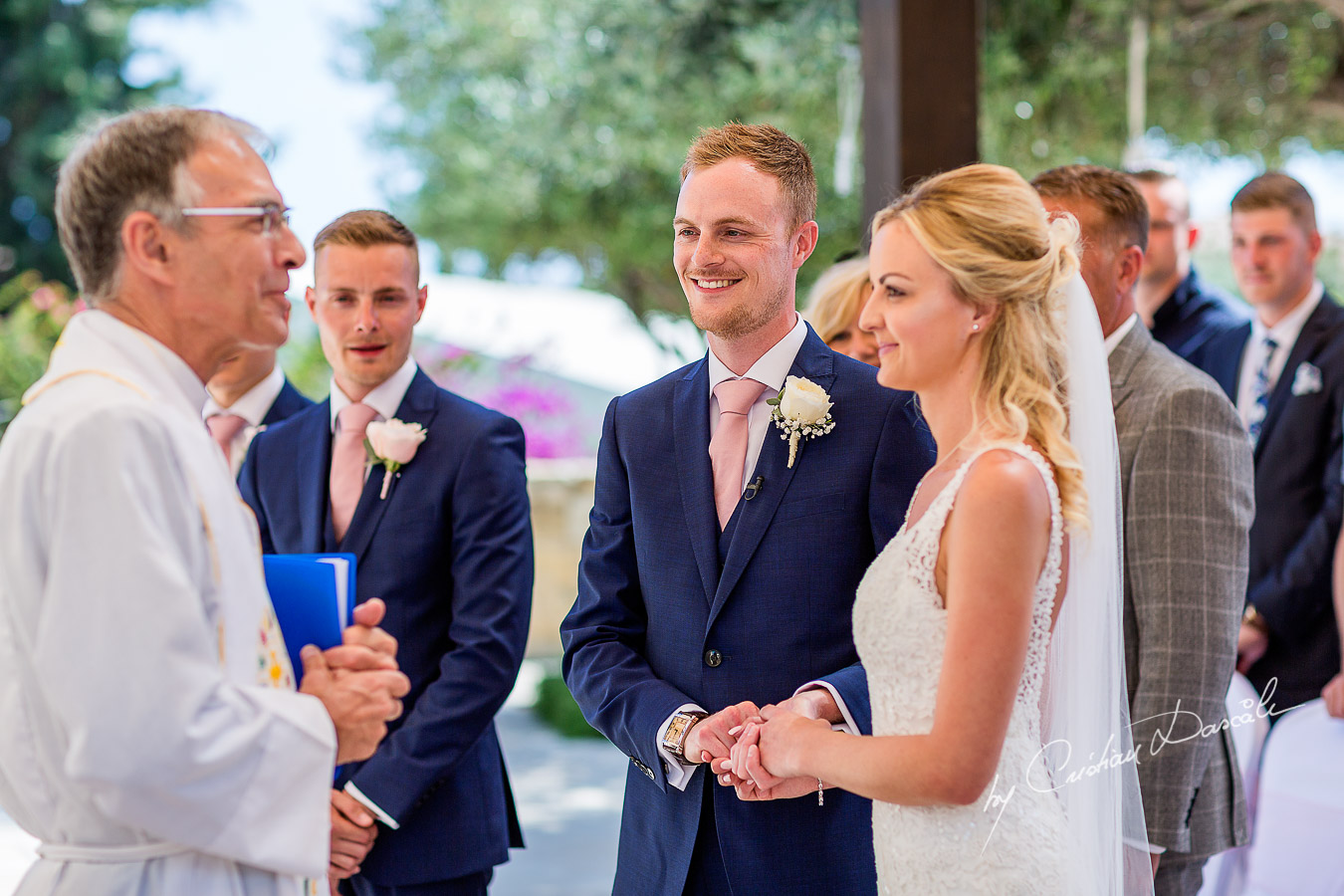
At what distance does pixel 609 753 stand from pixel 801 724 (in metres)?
4.88

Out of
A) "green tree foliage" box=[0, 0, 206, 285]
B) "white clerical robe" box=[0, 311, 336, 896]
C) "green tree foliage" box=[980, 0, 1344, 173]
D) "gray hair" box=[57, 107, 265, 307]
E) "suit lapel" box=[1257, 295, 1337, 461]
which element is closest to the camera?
"white clerical robe" box=[0, 311, 336, 896]

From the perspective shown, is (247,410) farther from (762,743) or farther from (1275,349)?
(1275,349)

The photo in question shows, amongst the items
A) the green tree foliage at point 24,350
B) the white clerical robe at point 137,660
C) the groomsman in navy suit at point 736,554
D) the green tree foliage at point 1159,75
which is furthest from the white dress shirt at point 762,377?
the green tree foliage at point 24,350

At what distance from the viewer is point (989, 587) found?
1645 mm

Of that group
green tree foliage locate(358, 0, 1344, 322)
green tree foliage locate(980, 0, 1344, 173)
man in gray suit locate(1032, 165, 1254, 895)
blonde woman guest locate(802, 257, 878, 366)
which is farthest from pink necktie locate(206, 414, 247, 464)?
green tree foliage locate(980, 0, 1344, 173)

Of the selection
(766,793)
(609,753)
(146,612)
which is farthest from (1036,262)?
(609,753)

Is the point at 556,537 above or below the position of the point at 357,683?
below

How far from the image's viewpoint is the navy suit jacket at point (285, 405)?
3275mm

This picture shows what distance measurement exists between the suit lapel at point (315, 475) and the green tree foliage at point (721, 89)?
4.12m

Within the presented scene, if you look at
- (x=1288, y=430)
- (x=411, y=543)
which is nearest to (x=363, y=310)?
(x=411, y=543)

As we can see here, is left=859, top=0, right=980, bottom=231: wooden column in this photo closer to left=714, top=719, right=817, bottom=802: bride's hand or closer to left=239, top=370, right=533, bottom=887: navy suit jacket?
left=239, top=370, right=533, bottom=887: navy suit jacket

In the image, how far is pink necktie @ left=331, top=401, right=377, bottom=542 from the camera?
263cm

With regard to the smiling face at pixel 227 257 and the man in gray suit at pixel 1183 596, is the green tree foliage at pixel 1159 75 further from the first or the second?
the smiling face at pixel 227 257

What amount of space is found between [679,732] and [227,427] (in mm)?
1794
